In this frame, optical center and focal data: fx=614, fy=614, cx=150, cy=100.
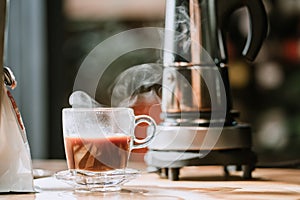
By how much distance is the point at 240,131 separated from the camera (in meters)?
1.02

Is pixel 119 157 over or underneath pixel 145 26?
underneath

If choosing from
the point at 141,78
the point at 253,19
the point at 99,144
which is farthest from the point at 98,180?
the point at 253,19

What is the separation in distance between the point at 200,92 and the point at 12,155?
34cm

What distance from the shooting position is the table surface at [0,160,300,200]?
81cm

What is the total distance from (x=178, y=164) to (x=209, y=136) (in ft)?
0.22

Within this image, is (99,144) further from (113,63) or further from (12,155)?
(113,63)

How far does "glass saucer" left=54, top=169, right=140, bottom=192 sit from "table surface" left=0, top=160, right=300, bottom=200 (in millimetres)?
16

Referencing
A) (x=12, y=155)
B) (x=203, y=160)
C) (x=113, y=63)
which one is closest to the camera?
(x=12, y=155)

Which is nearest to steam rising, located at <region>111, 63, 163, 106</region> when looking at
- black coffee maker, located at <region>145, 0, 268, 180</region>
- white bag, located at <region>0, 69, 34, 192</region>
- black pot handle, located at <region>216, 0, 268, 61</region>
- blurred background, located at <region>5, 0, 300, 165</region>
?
black coffee maker, located at <region>145, 0, 268, 180</region>

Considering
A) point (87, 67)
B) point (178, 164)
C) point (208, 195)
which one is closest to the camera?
point (208, 195)

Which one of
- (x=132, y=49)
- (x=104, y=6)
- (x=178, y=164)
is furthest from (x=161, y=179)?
(x=104, y=6)

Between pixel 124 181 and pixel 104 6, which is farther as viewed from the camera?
pixel 104 6

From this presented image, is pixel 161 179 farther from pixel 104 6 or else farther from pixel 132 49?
pixel 104 6

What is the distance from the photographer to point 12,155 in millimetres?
849
